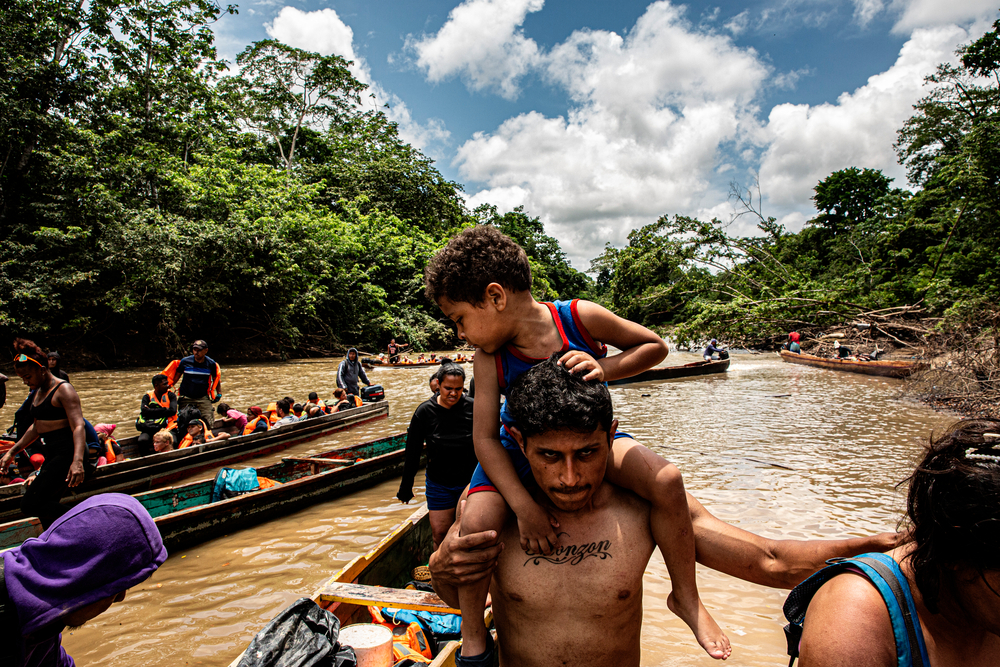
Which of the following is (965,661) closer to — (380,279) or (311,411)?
(311,411)

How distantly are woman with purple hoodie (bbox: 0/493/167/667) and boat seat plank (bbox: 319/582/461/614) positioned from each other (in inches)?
58.9

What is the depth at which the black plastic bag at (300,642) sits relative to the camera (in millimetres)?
2305

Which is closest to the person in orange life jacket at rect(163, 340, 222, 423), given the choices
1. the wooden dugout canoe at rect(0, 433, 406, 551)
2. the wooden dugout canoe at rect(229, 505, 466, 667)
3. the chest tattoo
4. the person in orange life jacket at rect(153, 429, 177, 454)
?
the person in orange life jacket at rect(153, 429, 177, 454)

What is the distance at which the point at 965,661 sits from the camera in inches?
41.4

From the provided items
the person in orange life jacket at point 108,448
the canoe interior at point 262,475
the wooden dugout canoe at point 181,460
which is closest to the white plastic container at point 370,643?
the canoe interior at point 262,475

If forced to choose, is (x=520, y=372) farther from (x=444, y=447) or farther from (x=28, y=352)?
(x=28, y=352)

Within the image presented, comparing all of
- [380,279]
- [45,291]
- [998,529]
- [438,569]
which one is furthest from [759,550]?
[380,279]

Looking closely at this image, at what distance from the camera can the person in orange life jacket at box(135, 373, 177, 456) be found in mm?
8320

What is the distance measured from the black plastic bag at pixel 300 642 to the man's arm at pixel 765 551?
181cm

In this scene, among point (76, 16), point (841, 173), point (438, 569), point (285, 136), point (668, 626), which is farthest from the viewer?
point (841, 173)

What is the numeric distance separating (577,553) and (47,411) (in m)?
5.37

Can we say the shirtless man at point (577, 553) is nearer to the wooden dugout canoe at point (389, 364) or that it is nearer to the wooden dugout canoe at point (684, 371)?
the wooden dugout canoe at point (684, 371)

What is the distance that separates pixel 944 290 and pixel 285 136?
1626 inches

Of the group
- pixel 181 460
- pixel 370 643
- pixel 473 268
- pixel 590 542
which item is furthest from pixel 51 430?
pixel 590 542
